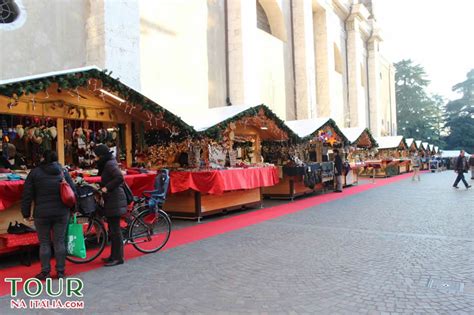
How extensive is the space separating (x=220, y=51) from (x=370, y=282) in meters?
15.6

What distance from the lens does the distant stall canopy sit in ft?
69.8

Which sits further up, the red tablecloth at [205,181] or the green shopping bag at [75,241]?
the red tablecloth at [205,181]

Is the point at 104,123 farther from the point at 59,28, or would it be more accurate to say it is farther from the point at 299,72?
the point at 299,72

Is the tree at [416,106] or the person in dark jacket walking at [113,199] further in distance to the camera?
the tree at [416,106]

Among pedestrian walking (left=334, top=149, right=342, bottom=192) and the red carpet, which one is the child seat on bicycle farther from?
pedestrian walking (left=334, top=149, right=342, bottom=192)

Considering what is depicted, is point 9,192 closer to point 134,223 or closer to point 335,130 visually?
point 134,223

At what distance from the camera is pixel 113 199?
6180 mm

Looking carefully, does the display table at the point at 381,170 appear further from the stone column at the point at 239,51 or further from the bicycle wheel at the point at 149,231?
the bicycle wheel at the point at 149,231

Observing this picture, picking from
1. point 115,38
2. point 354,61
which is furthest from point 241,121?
point 354,61

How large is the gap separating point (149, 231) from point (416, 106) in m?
Result: 67.8

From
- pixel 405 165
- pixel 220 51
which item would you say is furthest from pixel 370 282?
pixel 405 165

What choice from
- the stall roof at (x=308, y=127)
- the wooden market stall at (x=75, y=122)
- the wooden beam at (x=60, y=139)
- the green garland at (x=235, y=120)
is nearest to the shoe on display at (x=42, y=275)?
the wooden market stall at (x=75, y=122)

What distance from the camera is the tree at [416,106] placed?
6600 centimetres

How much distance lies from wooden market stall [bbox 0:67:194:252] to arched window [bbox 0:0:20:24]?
10.7ft
